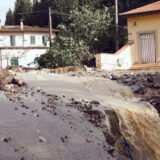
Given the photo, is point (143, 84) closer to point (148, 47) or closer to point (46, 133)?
point (46, 133)

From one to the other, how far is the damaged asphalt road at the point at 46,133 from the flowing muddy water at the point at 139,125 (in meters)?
1.06

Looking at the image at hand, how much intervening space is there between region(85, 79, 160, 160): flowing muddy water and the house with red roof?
22.3ft

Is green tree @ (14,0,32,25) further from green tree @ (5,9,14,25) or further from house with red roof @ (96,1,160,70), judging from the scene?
house with red roof @ (96,1,160,70)

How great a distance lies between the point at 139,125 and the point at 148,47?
11438 millimetres

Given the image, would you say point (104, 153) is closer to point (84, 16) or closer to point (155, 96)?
point (155, 96)

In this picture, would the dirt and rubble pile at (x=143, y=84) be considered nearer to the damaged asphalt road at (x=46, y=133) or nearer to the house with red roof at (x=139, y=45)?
the house with red roof at (x=139, y=45)

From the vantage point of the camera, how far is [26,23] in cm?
5491

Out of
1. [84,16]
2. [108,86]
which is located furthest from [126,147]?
[84,16]

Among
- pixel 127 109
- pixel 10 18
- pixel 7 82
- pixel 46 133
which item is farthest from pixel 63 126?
pixel 10 18

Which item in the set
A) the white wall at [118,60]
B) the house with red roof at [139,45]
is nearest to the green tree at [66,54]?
the white wall at [118,60]

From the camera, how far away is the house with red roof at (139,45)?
732 inches

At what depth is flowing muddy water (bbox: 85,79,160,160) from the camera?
7.89 m

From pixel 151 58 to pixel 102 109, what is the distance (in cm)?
1151

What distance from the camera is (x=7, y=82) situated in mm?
10719
